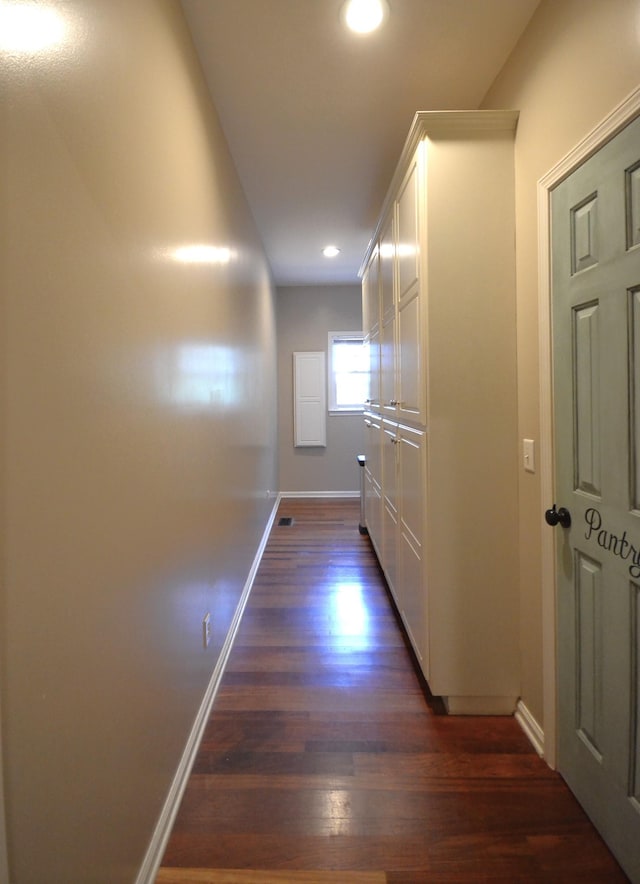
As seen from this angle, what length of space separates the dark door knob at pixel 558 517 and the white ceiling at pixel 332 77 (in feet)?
5.88

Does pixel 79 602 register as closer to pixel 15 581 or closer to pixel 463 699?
pixel 15 581

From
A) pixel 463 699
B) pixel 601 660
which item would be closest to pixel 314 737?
pixel 463 699

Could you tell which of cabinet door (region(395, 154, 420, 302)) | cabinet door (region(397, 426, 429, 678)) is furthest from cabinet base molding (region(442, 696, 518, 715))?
cabinet door (region(395, 154, 420, 302))

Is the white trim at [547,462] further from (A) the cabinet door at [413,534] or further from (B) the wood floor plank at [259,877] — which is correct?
(B) the wood floor plank at [259,877]

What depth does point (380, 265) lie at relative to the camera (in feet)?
9.44

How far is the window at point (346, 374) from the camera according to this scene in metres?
5.89

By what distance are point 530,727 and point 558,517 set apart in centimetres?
88

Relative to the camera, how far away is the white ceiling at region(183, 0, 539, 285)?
5.35 feet

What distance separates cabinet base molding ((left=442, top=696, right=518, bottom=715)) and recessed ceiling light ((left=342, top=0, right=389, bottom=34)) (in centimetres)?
265

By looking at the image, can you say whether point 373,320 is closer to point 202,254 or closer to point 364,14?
point 202,254

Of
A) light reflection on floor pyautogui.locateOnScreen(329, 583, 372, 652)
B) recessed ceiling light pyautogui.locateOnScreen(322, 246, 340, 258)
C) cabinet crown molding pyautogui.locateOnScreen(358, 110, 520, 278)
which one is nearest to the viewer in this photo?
cabinet crown molding pyautogui.locateOnScreen(358, 110, 520, 278)

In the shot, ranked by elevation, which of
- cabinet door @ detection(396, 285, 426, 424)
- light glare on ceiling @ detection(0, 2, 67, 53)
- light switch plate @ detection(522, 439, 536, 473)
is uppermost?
light glare on ceiling @ detection(0, 2, 67, 53)

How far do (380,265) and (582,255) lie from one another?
1708 millimetres

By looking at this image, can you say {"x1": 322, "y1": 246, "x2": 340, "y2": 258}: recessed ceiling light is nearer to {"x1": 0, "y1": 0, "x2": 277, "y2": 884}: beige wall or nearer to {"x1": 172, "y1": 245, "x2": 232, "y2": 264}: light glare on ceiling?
{"x1": 172, "y1": 245, "x2": 232, "y2": 264}: light glare on ceiling
